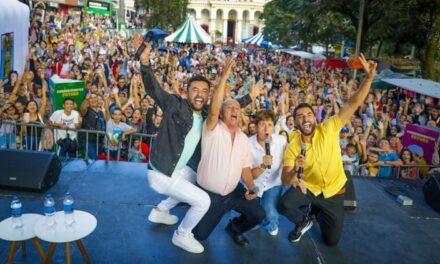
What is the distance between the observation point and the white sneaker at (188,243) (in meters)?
4.11

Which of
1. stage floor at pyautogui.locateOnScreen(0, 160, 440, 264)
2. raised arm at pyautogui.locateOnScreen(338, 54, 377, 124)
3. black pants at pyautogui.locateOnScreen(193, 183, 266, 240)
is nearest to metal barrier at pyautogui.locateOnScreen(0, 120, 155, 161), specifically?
stage floor at pyautogui.locateOnScreen(0, 160, 440, 264)

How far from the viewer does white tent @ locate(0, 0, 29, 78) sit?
11.9 m

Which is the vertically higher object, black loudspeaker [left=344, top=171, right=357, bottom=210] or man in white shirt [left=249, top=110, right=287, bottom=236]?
man in white shirt [left=249, top=110, right=287, bottom=236]

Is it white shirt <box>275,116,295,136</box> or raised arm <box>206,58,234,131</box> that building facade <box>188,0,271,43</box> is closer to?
white shirt <box>275,116,295,136</box>

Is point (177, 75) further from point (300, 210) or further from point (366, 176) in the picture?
point (300, 210)

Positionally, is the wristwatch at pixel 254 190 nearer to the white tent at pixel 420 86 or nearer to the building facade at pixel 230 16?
the white tent at pixel 420 86

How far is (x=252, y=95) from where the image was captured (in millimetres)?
4820

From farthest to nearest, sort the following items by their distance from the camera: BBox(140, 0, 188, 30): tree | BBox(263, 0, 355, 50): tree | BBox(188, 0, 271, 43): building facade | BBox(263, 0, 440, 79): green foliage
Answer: BBox(188, 0, 271, 43): building facade, BBox(140, 0, 188, 30): tree, BBox(263, 0, 355, 50): tree, BBox(263, 0, 440, 79): green foliage

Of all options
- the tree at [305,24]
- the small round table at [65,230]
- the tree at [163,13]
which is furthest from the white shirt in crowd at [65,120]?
the tree at [163,13]

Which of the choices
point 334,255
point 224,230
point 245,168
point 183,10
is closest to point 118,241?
point 224,230

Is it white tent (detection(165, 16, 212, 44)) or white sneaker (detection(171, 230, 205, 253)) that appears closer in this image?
white sneaker (detection(171, 230, 205, 253))

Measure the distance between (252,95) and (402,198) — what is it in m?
2.99

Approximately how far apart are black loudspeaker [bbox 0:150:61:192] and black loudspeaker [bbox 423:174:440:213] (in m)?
5.33

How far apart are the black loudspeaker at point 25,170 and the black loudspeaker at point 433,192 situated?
5.33 metres
